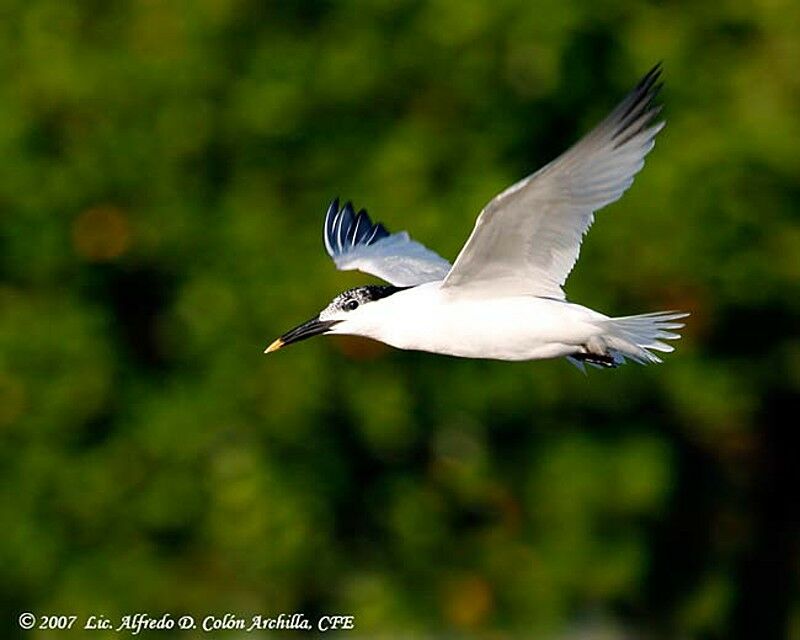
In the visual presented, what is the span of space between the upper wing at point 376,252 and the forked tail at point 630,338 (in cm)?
61

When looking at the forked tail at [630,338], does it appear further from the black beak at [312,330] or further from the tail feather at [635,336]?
the black beak at [312,330]

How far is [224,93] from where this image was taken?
24.4 ft

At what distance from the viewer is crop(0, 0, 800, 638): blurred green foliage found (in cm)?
714

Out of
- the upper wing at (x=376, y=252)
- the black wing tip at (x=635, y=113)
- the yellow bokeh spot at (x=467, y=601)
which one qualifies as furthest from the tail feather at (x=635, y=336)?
the yellow bokeh spot at (x=467, y=601)

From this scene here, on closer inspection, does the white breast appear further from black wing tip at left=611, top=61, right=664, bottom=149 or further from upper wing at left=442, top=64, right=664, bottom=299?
black wing tip at left=611, top=61, right=664, bottom=149

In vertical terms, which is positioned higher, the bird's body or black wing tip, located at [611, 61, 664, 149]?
black wing tip, located at [611, 61, 664, 149]

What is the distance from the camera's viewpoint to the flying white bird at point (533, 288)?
406 cm

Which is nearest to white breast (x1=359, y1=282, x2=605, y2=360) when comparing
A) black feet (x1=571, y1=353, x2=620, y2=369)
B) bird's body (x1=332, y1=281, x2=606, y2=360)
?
bird's body (x1=332, y1=281, x2=606, y2=360)

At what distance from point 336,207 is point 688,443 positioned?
304 centimetres

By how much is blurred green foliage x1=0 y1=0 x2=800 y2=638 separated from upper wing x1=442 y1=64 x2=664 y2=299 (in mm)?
2791

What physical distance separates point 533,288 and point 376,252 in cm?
99

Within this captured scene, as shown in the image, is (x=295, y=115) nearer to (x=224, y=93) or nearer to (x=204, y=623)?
(x=224, y=93)

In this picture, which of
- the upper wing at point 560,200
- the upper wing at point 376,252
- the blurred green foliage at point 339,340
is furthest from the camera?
the blurred green foliage at point 339,340

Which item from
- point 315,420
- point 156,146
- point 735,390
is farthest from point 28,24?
point 735,390
